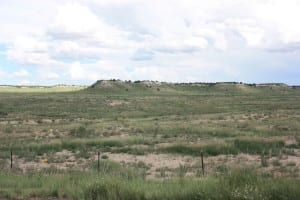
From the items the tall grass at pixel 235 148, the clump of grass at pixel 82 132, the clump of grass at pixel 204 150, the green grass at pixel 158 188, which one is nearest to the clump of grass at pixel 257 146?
the tall grass at pixel 235 148

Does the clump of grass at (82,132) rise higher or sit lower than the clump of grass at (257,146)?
lower

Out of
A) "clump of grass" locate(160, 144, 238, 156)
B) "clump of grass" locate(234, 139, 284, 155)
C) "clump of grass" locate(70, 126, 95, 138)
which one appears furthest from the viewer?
"clump of grass" locate(70, 126, 95, 138)

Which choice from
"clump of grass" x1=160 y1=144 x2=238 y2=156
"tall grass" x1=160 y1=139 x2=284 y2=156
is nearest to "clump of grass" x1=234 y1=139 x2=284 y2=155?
"tall grass" x1=160 y1=139 x2=284 y2=156

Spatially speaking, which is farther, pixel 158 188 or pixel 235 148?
pixel 235 148

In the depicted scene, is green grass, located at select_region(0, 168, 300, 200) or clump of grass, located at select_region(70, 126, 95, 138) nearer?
green grass, located at select_region(0, 168, 300, 200)

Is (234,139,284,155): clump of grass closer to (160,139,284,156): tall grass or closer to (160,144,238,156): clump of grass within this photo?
(160,139,284,156): tall grass

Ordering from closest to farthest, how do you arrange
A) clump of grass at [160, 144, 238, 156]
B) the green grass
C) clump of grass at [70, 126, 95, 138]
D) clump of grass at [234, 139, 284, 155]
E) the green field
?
the green grass
the green field
clump of grass at [160, 144, 238, 156]
clump of grass at [234, 139, 284, 155]
clump of grass at [70, 126, 95, 138]

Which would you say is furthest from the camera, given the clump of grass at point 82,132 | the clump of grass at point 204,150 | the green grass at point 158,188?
the clump of grass at point 82,132

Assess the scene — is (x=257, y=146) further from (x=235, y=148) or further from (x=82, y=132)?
(x=82, y=132)

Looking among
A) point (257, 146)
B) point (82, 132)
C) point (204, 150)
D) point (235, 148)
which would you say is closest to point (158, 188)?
point (204, 150)

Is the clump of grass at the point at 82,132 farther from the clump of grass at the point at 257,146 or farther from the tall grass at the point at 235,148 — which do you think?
the clump of grass at the point at 257,146

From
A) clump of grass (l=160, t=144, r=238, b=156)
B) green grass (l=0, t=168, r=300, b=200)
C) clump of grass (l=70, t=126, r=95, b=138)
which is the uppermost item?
green grass (l=0, t=168, r=300, b=200)

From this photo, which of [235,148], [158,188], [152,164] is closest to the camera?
[158,188]

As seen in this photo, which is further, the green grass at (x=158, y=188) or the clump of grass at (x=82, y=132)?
the clump of grass at (x=82, y=132)
